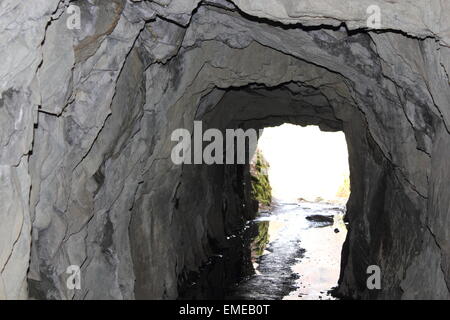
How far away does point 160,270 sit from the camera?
1148cm

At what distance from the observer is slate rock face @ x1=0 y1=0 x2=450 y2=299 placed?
5262 mm

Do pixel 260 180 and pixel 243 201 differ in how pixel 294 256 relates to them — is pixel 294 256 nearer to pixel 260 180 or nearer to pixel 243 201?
pixel 243 201

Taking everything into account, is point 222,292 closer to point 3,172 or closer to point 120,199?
point 120,199

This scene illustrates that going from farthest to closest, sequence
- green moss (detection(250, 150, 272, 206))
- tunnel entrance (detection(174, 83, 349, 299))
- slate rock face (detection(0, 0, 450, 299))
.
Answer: green moss (detection(250, 150, 272, 206)) → tunnel entrance (detection(174, 83, 349, 299)) → slate rock face (detection(0, 0, 450, 299))

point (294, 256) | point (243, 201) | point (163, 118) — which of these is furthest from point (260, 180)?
point (163, 118)

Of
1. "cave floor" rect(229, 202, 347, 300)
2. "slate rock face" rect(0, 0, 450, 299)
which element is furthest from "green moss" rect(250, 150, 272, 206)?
"slate rock face" rect(0, 0, 450, 299)

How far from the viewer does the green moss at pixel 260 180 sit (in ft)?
99.3

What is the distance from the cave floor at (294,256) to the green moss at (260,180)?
129 cm

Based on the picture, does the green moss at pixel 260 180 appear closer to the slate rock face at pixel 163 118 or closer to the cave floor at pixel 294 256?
the cave floor at pixel 294 256

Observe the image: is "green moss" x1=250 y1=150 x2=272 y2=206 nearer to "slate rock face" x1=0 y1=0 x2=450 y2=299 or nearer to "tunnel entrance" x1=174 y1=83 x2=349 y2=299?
"tunnel entrance" x1=174 y1=83 x2=349 y2=299

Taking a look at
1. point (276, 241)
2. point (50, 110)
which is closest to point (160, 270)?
point (50, 110)

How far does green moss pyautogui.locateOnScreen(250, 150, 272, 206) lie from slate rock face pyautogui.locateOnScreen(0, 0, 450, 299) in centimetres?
1642

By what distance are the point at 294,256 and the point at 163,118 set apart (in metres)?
10.3

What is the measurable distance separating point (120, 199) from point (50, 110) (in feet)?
11.2
